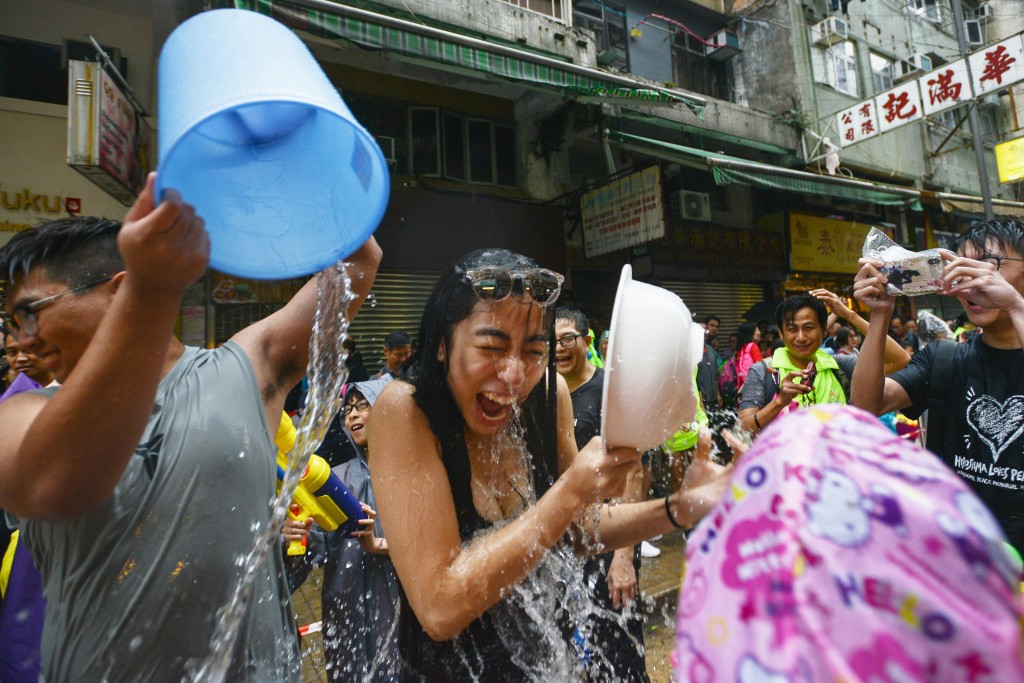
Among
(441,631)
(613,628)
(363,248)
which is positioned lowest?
(613,628)

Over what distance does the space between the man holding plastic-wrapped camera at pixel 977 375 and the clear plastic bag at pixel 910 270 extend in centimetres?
3

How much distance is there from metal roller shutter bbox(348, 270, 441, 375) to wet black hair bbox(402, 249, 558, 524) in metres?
6.49

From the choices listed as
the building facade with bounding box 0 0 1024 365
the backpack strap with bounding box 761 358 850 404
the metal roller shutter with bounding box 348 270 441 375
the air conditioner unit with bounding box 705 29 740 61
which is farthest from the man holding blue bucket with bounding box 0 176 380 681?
the air conditioner unit with bounding box 705 29 740 61

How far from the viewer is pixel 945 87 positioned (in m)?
9.73

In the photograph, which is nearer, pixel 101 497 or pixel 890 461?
pixel 890 461

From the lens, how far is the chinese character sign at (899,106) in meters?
9.99

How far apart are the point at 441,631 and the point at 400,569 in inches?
6.6

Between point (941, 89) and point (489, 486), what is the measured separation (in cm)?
1210

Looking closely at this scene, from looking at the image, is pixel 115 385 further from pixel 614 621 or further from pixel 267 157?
pixel 614 621

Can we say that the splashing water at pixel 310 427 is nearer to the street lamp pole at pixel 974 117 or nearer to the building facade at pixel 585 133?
the building facade at pixel 585 133

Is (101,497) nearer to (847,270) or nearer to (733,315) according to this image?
(733,315)

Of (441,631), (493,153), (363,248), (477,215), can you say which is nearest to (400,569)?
(441,631)

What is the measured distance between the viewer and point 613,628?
8.87ft

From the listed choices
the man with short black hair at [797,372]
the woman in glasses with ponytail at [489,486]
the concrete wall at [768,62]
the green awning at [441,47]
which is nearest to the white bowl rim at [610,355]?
the woman in glasses with ponytail at [489,486]
